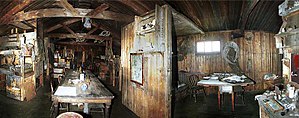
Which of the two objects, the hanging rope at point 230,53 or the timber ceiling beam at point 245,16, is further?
the hanging rope at point 230,53

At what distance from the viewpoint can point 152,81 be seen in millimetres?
5215

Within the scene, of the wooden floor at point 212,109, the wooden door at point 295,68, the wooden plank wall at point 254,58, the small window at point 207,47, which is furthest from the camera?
the small window at point 207,47

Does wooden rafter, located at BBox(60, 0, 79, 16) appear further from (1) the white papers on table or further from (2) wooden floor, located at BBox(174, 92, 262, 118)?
(2) wooden floor, located at BBox(174, 92, 262, 118)

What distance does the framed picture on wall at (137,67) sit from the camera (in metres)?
5.85

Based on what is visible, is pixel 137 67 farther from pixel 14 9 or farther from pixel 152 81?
pixel 14 9

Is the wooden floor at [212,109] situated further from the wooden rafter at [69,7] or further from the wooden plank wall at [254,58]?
the wooden rafter at [69,7]

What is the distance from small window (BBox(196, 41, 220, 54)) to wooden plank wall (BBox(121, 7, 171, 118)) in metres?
4.38

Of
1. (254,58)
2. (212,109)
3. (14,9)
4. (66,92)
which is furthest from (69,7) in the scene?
(254,58)

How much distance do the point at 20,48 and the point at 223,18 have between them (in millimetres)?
8972

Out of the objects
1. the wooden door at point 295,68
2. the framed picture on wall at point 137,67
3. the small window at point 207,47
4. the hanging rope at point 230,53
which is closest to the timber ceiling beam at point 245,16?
the hanging rope at point 230,53

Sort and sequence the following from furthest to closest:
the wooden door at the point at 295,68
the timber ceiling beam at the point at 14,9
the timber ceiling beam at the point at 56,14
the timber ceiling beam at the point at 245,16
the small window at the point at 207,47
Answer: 1. the small window at the point at 207,47
2. the timber ceiling beam at the point at 56,14
3. the timber ceiling beam at the point at 245,16
4. the timber ceiling beam at the point at 14,9
5. the wooden door at the point at 295,68

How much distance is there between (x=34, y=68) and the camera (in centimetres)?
903

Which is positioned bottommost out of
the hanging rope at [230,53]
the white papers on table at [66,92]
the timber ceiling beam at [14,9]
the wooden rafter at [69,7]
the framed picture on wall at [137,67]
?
the white papers on table at [66,92]

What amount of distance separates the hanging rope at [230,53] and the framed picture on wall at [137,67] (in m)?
5.11
